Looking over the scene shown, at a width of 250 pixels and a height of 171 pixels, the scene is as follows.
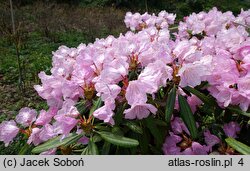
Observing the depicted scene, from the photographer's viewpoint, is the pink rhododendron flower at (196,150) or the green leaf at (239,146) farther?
the pink rhododendron flower at (196,150)

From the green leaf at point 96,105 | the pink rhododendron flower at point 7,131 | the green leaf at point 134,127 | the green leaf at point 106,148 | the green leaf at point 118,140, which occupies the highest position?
the green leaf at point 96,105

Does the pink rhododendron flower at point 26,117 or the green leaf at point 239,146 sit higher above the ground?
the green leaf at point 239,146

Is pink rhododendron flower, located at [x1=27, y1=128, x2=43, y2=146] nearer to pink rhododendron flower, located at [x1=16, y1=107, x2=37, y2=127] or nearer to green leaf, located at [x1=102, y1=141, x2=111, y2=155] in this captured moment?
pink rhododendron flower, located at [x1=16, y1=107, x2=37, y2=127]

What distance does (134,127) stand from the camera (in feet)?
4.50

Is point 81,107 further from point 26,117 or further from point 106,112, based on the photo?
point 26,117

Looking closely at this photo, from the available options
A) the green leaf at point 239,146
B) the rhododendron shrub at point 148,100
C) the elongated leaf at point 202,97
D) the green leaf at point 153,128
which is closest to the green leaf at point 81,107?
the rhododendron shrub at point 148,100

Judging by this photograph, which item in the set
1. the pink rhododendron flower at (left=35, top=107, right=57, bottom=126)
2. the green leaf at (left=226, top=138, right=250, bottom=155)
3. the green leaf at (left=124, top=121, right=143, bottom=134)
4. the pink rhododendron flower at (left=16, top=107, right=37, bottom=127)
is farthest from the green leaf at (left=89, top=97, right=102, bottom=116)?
the green leaf at (left=226, top=138, right=250, bottom=155)

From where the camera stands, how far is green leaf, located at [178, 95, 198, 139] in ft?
4.65

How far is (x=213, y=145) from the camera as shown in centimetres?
150

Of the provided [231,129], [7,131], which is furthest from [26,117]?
[231,129]

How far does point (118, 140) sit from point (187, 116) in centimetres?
26

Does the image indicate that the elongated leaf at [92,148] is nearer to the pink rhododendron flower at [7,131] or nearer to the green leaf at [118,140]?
the green leaf at [118,140]

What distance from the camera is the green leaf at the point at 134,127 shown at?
1.36m

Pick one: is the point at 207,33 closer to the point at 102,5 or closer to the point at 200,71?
the point at 200,71
